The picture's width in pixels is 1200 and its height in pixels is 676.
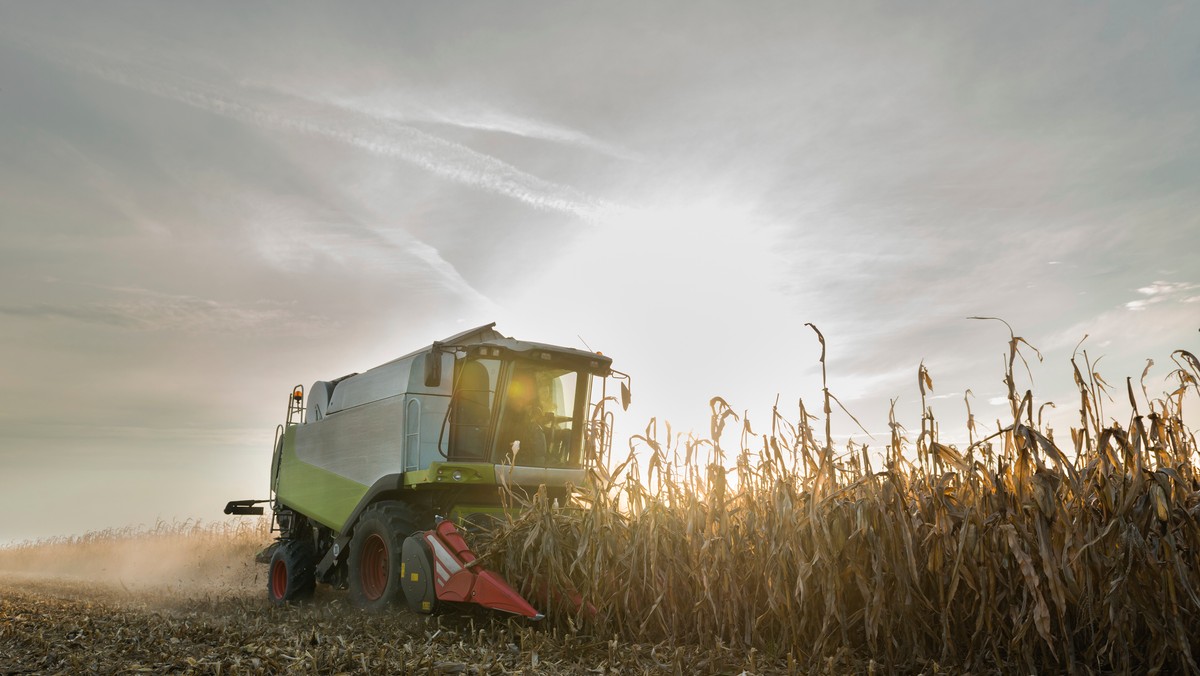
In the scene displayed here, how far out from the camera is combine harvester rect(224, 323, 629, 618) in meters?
6.85

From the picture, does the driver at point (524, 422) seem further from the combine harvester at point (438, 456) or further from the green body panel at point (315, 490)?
the green body panel at point (315, 490)

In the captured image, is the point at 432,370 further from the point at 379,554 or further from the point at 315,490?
the point at 315,490

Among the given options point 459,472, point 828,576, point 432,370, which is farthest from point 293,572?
point 828,576

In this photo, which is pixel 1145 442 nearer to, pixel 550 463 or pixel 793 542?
pixel 793 542

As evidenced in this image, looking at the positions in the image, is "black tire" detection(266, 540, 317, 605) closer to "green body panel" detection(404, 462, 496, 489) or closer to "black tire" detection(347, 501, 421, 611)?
"black tire" detection(347, 501, 421, 611)

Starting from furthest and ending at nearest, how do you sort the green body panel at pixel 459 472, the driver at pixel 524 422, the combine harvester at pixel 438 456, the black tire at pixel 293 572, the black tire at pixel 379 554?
1. the black tire at pixel 293 572
2. the driver at pixel 524 422
3. the green body panel at pixel 459 472
4. the black tire at pixel 379 554
5. the combine harvester at pixel 438 456

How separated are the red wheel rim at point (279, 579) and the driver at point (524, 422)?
12.6 ft

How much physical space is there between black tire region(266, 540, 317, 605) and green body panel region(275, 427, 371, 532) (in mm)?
436

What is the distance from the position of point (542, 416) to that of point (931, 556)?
478cm

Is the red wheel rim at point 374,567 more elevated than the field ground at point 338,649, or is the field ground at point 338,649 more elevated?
the red wheel rim at point 374,567

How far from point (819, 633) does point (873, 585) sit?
50 centimetres

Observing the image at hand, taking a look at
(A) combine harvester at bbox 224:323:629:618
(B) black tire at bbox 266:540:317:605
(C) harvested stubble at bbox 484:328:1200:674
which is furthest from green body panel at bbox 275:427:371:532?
(C) harvested stubble at bbox 484:328:1200:674

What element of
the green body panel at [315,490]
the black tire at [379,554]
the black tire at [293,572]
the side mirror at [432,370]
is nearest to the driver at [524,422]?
the side mirror at [432,370]

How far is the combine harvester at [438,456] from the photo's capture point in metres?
6.85
